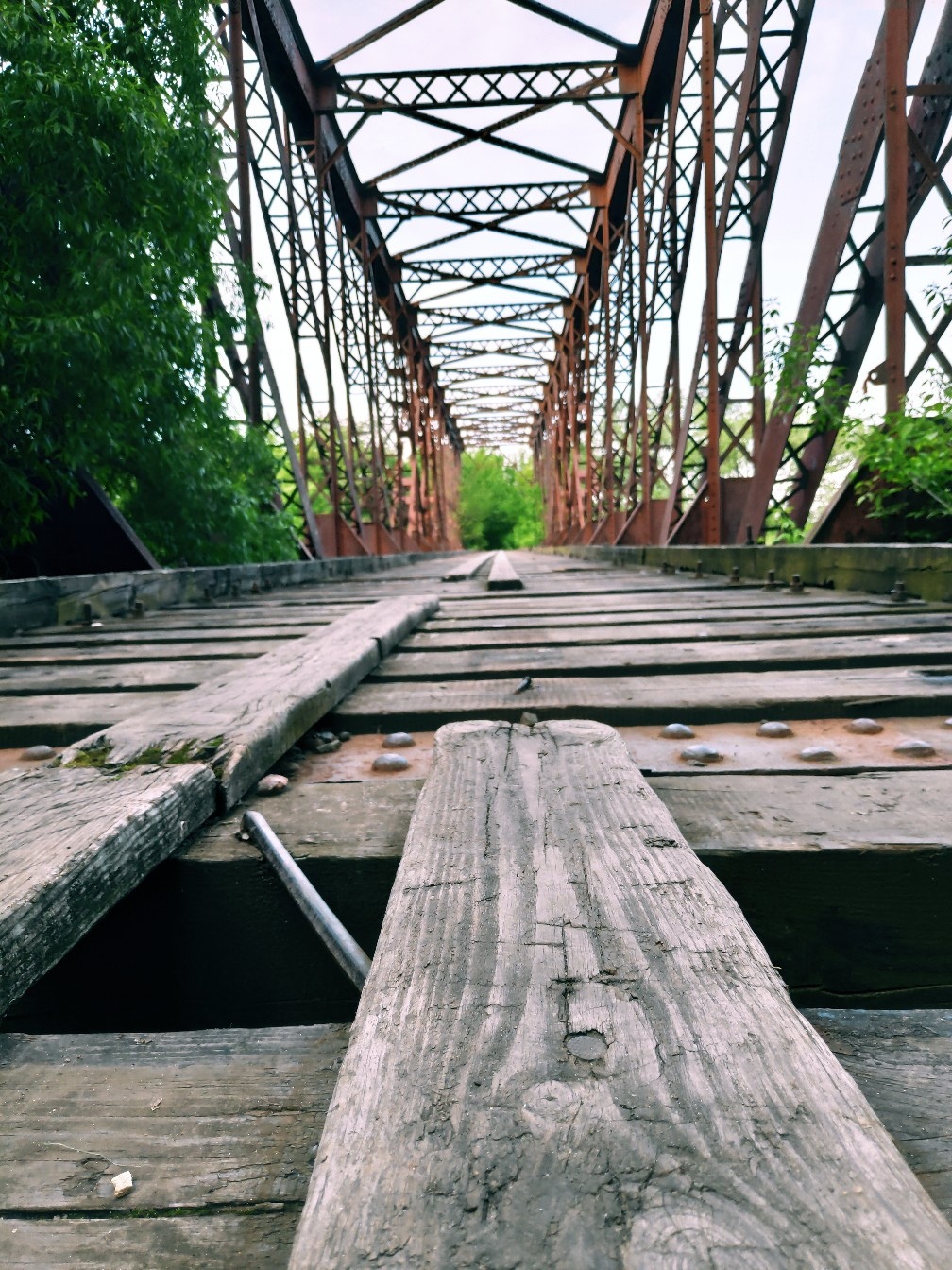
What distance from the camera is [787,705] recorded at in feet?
4.98

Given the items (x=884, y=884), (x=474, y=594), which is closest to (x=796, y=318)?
(x=474, y=594)

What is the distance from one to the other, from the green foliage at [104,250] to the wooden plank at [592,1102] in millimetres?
4392

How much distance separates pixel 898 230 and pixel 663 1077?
4.57 meters

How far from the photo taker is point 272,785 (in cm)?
114

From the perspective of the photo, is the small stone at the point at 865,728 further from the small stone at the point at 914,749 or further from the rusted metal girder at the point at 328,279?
the rusted metal girder at the point at 328,279

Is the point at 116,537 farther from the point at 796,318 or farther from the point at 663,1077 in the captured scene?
the point at 663,1077

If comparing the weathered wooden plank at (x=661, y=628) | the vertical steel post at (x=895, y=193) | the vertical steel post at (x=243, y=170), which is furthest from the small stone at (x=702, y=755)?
the vertical steel post at (x=243, y=170)

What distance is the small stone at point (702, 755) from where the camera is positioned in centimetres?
126

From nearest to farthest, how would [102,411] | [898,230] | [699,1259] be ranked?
[699,1259] → [898,230] → [102,411]

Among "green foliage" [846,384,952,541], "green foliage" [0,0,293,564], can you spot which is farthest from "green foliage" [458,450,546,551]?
"green foliage" [846,384,952,541]

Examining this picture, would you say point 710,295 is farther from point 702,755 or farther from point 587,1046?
point 587,1046

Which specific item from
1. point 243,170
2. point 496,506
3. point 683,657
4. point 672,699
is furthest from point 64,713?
point 496,506

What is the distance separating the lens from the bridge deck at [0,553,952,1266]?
0.52m

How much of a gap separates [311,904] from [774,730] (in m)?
0.92
